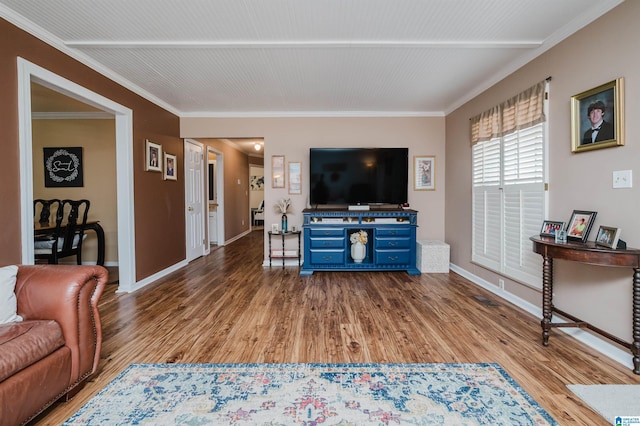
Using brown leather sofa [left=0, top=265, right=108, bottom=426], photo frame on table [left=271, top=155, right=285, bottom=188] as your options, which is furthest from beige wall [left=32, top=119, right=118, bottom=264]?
brown leather sofa [left=0, top=265, right=108, bottom=426]

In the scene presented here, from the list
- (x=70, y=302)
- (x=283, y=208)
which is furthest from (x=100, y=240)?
(x=70, y=302)

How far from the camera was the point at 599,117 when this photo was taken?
2158mm

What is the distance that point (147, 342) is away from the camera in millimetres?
2322

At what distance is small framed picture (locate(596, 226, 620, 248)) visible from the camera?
1.91 metres

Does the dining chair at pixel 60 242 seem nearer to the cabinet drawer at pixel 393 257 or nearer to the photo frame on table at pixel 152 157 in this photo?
the photo frame on table at pixel 152 157

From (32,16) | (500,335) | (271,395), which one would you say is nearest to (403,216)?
(500,335)

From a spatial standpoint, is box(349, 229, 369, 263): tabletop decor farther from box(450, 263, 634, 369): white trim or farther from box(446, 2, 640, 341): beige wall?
box(446, 2, 640, 341): beige wall

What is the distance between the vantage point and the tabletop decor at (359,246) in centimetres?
443

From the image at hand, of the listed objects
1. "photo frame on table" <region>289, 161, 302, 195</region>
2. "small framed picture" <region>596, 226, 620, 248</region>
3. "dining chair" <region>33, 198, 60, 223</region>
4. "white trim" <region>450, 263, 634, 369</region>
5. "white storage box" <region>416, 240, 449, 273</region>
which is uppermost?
"photo frame on table" <region>289, 161, 302, 195</region>

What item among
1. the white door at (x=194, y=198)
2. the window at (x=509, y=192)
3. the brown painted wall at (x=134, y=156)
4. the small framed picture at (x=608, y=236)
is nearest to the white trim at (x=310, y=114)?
the brown painted wall at (x=134, y=156)

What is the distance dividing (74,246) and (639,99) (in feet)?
18.6

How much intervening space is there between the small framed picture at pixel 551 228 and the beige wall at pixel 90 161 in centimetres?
576

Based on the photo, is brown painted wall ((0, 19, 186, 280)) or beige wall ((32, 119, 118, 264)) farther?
beige wall ((32, 119, 118, 264))

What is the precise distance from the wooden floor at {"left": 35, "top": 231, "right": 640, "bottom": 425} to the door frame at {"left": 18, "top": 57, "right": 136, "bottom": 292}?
1.72ft
